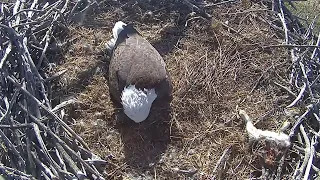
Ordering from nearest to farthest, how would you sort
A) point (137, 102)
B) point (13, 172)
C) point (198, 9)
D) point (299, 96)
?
point (13, 172)
point (137, 102)
point (299, 96)
point (198, 9)

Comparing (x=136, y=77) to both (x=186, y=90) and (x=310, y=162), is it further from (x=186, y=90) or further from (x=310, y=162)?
(x=310, y=162)

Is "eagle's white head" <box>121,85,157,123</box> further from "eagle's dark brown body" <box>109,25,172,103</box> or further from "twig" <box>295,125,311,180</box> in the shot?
"twig" <box>295,125,311,180</box>

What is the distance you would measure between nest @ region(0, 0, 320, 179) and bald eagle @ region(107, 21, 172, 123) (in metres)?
0.24

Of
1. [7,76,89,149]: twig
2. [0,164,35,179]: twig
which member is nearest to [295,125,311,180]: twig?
[7,76,89,149]: twig

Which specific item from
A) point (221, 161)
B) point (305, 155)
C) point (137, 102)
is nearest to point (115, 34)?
point (137, 102)

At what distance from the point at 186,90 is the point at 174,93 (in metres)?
0.11

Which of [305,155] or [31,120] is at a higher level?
[31,120]

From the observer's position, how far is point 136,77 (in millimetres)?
4117

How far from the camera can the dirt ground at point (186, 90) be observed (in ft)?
13.5

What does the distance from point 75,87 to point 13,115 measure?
2.35 ft

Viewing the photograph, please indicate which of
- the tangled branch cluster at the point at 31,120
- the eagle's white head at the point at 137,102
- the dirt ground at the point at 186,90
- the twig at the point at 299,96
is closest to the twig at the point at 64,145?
the tangled branch cluster at the point at 31,120

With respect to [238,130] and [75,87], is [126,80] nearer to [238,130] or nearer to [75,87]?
[75,87]

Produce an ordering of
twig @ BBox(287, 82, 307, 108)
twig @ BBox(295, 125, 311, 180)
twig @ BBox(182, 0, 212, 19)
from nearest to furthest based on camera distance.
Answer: twig @ BBox(295, 125, 311, 180) < twig @ BBox(287, 82, 307, 108) < twig @ BBox(182, 0, 212, 19)

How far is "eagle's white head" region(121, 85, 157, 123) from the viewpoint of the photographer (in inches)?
156
